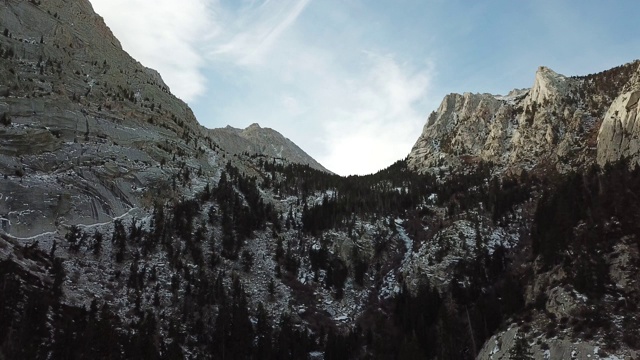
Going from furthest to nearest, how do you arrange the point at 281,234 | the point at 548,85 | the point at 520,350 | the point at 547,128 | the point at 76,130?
1. the point at 548,85
2. the point at 547,128
3. the point at 281,234
4. the point at 76,130
5. the point at 520,350

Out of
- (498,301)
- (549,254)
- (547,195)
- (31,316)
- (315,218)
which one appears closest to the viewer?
(31,316)

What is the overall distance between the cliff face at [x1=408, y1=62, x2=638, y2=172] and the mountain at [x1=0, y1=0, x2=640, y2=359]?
24.0 inches

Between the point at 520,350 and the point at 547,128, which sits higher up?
the point at 547,128

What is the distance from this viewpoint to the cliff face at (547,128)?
263ft

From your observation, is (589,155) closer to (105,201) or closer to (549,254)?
(549,254)

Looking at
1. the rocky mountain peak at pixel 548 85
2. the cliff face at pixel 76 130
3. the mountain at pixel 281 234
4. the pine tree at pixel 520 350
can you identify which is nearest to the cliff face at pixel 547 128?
the rocky mountain peak at pixel 548 85

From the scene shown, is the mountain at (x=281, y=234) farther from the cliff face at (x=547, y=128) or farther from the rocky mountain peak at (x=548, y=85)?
the rocky mountain peak at (x=548, y=85)

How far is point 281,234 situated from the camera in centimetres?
9144

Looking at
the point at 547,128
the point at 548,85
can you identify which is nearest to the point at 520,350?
the point at 547,128

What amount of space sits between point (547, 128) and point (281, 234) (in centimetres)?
6595

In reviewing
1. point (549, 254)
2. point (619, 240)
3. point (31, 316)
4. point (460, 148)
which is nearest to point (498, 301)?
point (549, 254)

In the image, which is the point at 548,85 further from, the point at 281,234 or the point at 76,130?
the point at 76,130

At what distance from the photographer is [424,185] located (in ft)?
379

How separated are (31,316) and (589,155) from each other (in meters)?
88.4
